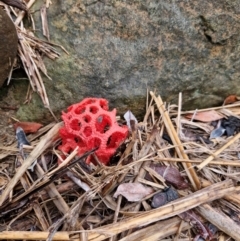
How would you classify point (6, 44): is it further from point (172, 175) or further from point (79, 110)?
point (172, 175)

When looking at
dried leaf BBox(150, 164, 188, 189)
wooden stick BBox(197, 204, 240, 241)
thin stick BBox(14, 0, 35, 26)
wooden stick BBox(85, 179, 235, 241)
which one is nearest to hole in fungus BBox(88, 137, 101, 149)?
dried leaf BBox(150, 164, 188, 189)

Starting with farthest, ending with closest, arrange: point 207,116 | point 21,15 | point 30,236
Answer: point 207,116
point 21,15
point 30,236

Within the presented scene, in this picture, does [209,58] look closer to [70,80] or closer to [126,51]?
[126,51]

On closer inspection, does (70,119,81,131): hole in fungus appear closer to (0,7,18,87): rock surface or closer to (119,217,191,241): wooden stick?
(0,7,18,87): rock surface

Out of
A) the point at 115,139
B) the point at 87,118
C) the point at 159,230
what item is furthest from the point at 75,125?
the point at 159,230

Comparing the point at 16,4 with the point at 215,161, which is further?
the point at 16,4

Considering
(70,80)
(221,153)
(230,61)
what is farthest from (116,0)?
(221,153)
